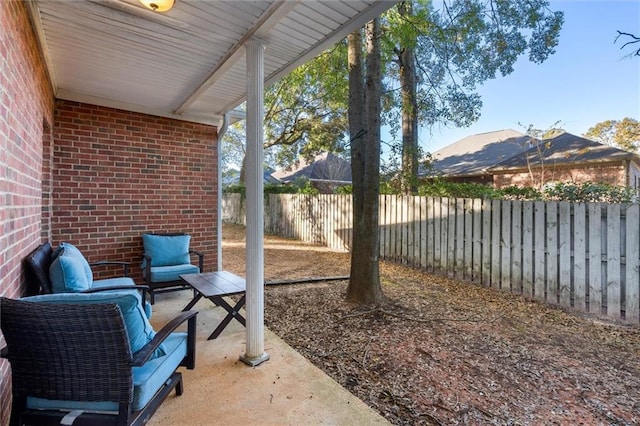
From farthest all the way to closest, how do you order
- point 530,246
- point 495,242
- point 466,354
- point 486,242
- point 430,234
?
point 430,234 < point 486,242 < point 495,242 < point 530,246 < point 466,354

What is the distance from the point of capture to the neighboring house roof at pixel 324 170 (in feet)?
56.9

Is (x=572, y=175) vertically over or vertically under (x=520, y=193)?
over

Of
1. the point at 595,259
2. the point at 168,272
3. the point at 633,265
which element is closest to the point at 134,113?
the point at 168,272

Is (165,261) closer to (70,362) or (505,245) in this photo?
(70,362)

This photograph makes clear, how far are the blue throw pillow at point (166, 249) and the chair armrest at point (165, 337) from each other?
8.54ft

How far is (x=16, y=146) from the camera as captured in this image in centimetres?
202

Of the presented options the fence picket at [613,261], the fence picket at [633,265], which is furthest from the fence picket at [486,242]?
the fence picket at [633,265]

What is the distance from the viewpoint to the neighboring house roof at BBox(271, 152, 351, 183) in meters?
17.3

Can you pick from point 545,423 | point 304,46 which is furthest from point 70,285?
point 545,423

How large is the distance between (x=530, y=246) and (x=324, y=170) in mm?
13719

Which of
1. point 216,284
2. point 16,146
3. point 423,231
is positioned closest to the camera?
point 16,146

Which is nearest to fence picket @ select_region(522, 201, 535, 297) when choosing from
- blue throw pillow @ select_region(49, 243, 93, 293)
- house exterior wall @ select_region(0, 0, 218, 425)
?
house exterior wall @ select_region(0, 0, 218, 425)

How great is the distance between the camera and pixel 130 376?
5.09 ft

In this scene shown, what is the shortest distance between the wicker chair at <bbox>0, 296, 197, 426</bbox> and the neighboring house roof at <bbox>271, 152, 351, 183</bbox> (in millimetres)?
15526
